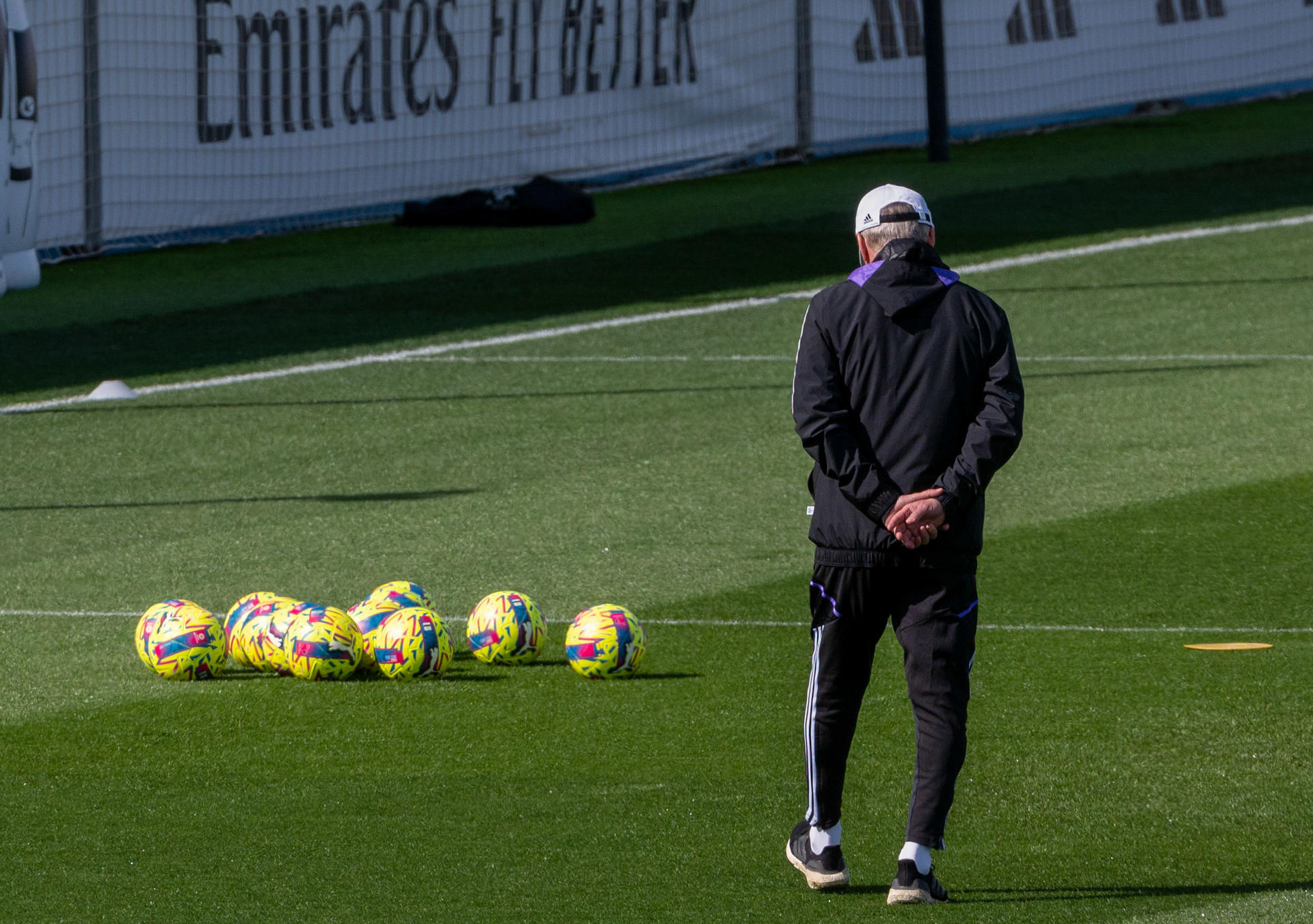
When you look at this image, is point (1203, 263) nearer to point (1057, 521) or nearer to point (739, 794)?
point (1057, 521)

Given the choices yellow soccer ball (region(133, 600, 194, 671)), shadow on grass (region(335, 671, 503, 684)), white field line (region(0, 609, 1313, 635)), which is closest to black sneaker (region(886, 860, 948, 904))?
shadow on grass (region(335, 671, 503, 684))

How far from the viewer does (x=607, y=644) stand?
311 inches

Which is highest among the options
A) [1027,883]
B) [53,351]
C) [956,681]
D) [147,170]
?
[147,170]

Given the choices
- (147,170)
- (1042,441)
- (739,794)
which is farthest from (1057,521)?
(147,170)

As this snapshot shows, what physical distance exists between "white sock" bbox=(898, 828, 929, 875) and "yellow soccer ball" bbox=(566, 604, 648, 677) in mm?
2460

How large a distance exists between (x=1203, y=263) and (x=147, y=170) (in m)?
9.89

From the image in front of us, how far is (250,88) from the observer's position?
72.0 ft

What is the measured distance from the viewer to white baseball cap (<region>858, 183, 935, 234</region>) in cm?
566

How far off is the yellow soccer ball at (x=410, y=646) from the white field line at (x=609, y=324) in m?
6.66

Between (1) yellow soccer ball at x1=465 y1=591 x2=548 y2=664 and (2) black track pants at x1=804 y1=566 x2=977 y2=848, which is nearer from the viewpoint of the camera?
(2) black track pants at x1=804 y1=566 x2=977 y2=848

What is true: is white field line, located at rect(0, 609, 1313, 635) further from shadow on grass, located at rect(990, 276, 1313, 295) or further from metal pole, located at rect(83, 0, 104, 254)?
metal pole, located at rect(83, 0, 104, 254)

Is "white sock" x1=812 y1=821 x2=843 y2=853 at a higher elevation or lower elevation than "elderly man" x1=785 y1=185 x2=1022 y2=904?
lower

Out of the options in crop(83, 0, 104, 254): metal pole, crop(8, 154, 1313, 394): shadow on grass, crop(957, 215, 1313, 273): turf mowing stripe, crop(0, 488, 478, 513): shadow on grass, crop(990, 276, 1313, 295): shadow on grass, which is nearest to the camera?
crop(0, 488, 478, 513): shadow on grass

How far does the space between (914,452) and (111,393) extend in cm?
963
